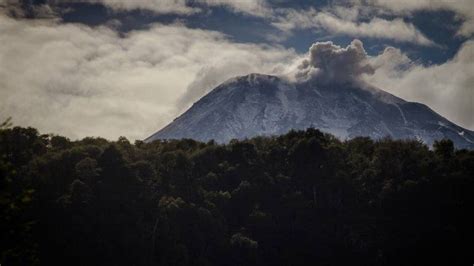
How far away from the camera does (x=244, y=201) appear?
374 ft

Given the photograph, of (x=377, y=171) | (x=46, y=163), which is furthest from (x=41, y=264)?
(x=377, y=171)

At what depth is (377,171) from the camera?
120 metres

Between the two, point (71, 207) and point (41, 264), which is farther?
point (71, 207)

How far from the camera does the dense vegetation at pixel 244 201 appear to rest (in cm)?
9538

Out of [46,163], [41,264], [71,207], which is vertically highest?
[46,163]

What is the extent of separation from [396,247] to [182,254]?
3358cm

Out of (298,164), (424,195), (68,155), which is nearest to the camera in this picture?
(68,155)

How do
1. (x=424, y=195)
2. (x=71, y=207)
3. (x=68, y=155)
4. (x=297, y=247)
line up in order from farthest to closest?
1. (x=424, y=195)
2. (x=297, y=247)
3. (x=68, y=155)
4. (x=71, y=207)

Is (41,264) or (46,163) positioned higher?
(46,163)

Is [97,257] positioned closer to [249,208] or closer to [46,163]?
[46,163]

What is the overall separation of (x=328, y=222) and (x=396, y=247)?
37.5 ft

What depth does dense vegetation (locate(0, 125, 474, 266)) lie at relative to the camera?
9538 centimetres

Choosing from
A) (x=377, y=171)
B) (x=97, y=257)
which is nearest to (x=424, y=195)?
(x=377, y=171)

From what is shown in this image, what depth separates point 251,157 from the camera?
124 metres
